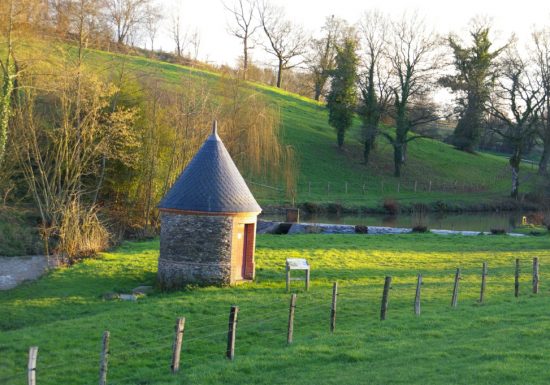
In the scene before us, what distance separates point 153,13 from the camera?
220 feet

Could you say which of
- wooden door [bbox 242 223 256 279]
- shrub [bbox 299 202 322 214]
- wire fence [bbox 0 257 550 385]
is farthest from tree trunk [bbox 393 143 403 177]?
wooden door [bbox 242 223 256 279]

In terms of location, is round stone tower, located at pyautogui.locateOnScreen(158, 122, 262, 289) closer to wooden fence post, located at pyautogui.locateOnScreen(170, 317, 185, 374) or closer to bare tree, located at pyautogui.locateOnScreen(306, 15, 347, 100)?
wooden fence post, located at pyautogui.locateOnScreen(170, 317, 185, 374)

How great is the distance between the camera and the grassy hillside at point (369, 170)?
58.6 metres

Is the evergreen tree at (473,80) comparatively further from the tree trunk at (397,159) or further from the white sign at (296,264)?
the white sign at (296,264)

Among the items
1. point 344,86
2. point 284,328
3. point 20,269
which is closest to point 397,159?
point 344,86

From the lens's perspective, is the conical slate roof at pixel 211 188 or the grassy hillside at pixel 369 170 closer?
the conical slate roof at pixel 211 188

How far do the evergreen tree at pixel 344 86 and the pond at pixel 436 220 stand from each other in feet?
53.6

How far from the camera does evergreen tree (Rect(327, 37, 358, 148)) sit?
215ft

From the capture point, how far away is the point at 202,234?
21891 millimetres

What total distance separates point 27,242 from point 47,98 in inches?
348

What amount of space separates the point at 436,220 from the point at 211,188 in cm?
3172

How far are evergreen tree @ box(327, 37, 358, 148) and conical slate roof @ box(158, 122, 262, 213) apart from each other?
43616 millimetres

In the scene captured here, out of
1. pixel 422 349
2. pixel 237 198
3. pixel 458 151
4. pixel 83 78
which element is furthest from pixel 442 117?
pixel 422 349

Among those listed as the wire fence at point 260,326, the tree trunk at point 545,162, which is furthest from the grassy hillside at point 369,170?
the wire fence at point 260,326
